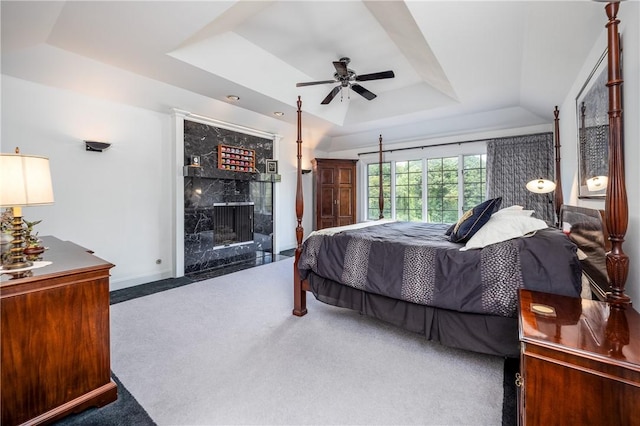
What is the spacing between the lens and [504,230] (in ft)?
6.52

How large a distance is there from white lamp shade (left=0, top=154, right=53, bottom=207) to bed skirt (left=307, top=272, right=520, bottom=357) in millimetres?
2147

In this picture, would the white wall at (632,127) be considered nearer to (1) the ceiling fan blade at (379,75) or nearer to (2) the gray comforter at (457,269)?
(2) the gray comforter at (457,269)

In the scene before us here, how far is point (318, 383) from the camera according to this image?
5.97 ft

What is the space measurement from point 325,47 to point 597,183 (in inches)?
124

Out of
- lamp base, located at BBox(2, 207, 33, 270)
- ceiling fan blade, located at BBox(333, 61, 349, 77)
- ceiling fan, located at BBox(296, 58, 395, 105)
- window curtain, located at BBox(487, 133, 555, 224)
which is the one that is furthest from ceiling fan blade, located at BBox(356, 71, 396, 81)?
lamp base, located at BBox(2, 207, 33, 270)

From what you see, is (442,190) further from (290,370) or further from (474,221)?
(290,370)

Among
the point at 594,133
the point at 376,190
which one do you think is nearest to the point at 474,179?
the point at 376,190

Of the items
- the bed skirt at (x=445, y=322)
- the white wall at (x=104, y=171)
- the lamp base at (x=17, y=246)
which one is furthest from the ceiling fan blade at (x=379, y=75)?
the lamp base at (x=17, y=246)

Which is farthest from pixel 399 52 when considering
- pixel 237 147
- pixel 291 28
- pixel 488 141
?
pixel 237 147

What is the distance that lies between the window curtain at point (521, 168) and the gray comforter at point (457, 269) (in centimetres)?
295

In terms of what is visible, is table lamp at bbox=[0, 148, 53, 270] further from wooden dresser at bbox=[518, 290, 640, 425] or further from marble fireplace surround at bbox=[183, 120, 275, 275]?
marble fireplace surround at bbox=[183, 120, 275, 275]

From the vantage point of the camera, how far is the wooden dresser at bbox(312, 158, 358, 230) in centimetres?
646

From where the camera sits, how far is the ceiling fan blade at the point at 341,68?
3197 mm

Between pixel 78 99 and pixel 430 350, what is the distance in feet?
15.0
